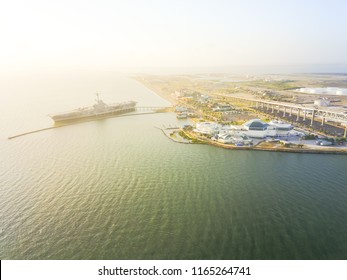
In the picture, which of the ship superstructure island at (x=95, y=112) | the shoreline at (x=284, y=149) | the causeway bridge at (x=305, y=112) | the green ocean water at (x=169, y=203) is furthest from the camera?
the ship superstructure island at (x=95, y=112)

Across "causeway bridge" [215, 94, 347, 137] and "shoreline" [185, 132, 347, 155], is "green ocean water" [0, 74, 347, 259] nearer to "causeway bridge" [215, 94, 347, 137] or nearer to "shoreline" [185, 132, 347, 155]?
"shoreline" [185, 132, 347, 155]

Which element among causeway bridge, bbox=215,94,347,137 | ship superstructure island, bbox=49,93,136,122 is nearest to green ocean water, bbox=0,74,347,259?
causeway bridge, bbox=215,94,347,137

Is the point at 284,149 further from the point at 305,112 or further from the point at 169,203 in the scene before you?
the point at 305,112

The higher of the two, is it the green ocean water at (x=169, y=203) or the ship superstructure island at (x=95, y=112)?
the ship superstructure island at (x=95, y=112)

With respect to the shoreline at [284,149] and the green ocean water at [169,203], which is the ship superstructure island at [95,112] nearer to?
the green ocean water at [169,203]

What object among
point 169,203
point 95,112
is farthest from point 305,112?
point 95,112

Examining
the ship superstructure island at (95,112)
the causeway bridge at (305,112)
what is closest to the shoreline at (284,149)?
the causeway bridge at (305,112)
